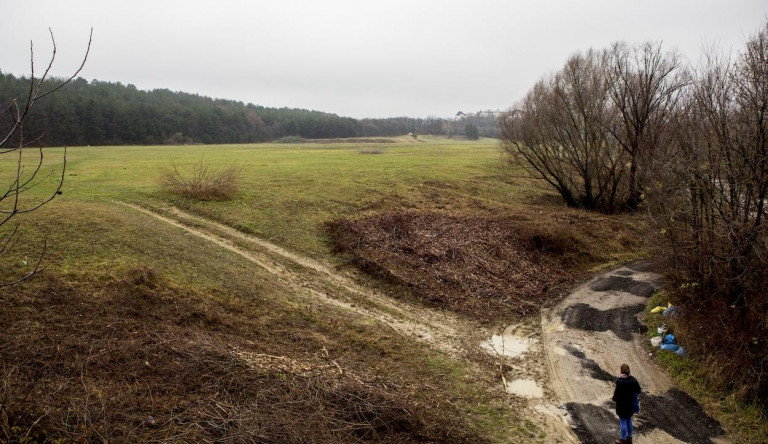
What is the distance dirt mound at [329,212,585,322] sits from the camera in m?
18.1

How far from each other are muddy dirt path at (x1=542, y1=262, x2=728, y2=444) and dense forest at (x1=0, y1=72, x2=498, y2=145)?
47.9 m

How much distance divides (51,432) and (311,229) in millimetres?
16935

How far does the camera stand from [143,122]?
83312mm

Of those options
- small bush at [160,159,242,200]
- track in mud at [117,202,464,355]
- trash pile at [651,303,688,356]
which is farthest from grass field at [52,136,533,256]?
trash pile at [651,303,688,356]

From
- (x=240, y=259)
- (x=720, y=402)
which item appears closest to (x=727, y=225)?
(x=720, y=402)

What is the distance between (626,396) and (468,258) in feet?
38.5

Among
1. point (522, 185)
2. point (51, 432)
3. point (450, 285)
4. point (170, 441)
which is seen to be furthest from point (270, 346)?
point (522, 185)

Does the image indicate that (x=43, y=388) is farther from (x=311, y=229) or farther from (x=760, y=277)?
(x=760, y=277)

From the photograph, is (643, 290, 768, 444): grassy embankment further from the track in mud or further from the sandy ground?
the track in mud

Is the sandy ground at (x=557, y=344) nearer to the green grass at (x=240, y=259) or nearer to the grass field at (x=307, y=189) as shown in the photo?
the green grass at (x=240, y=259)

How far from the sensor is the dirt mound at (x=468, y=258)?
714 inches

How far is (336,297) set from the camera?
1720 cm

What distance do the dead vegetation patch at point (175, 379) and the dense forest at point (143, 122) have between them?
1584 inches

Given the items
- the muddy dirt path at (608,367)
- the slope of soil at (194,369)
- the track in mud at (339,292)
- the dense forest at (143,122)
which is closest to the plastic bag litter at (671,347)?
the muddy dirt path at (608,367)
